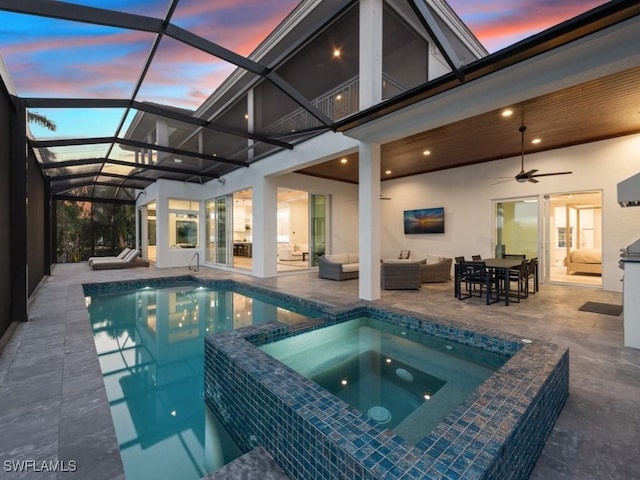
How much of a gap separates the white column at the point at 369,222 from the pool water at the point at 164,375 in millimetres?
1538

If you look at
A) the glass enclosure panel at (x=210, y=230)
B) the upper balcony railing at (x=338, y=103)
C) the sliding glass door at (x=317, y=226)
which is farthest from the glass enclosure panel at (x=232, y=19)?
the glass enclosure panel at (x=210, y=230)

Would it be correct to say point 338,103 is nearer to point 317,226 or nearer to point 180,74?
point 180,74

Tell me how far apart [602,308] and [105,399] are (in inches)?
290

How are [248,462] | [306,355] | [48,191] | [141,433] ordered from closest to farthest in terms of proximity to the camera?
[248,462] < [141,433] < [306,355] < [48,191]

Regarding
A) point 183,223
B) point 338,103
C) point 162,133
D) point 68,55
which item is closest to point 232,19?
point 68,55

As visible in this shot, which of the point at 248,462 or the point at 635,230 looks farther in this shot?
the point at 635,230

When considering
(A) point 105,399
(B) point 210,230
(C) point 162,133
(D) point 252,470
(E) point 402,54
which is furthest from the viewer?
(B) point 210,230

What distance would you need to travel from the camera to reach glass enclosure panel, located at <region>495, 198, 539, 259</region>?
8.00 metres

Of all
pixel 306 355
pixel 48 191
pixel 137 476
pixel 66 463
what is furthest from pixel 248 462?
pixel 48 191

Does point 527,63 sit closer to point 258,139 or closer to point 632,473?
point 632,473

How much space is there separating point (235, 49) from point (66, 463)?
16.5 ft

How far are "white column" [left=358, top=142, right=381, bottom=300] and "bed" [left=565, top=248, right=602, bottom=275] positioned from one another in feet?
26.3

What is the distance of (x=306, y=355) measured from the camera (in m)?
3.76

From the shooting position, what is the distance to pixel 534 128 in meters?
6.19
